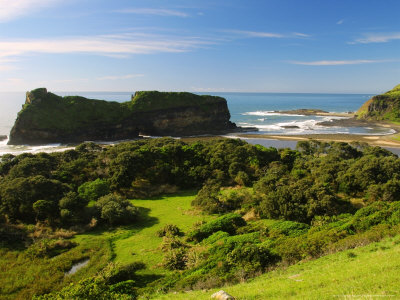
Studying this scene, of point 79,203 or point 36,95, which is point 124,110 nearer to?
point 36,95

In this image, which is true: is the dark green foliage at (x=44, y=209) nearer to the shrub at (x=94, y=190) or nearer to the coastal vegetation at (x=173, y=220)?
the coastal vegetation at (x=173, y=220)

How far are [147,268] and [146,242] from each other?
134 inches

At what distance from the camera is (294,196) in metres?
21.7

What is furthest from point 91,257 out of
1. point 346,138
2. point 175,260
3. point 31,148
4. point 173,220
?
point 346,138

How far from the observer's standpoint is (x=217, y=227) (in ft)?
63.6

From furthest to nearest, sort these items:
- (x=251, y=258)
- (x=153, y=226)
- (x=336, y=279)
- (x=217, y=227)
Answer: (x=153, y=226)
(x=217, y=227)
(x=251, y=258)
(x=336, y=279)

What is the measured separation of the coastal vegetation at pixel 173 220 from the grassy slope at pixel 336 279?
0.56 metres

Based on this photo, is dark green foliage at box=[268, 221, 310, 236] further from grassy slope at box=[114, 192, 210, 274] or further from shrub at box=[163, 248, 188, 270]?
grassy slope at box=[114, 192, 210, 274]

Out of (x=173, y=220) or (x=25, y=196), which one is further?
(x=173, y=220)

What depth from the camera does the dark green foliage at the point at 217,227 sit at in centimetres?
1892

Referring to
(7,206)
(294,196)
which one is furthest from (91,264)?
(294,196)

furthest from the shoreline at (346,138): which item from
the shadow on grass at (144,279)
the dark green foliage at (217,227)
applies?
the shadow on grass at (144,279)

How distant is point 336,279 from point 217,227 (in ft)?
34.0

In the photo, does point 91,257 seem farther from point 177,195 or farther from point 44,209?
point 177,195
